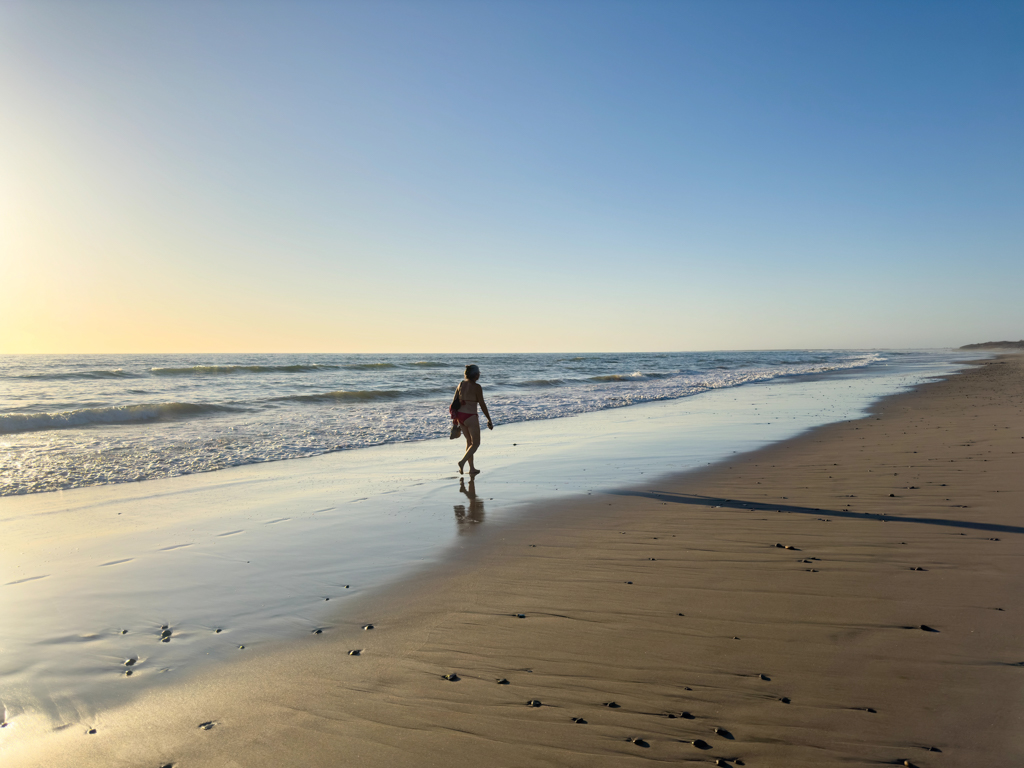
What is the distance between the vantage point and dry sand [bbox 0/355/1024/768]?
2.79m

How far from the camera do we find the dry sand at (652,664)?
9.14ft

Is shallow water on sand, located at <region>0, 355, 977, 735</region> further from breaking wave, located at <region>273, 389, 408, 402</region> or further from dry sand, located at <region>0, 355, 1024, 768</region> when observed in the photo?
breaking wave, located at <region>273, 389, 408, 402</region>

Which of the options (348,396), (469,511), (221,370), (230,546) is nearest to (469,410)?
(469,511)

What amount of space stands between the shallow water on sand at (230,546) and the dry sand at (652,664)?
0.48 m

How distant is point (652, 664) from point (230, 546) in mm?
4607

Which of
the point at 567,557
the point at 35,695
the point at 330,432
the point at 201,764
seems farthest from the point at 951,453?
the point at 330,432

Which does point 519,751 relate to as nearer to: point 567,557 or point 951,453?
point 567,557

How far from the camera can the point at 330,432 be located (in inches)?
610

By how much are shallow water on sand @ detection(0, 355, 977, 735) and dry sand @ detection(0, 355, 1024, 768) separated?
0.48m

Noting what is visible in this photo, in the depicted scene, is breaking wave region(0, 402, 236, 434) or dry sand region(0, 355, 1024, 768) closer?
dry sand region(0, 355, 1024, 768)

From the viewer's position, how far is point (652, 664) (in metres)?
3.48

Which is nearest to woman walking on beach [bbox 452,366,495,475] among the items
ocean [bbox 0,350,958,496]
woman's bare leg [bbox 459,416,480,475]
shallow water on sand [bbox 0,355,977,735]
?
woman's bare leg [bbox 459,416,480,475]

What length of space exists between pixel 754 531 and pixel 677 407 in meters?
14.5

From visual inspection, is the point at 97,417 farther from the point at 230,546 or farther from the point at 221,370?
the point at 221,370
